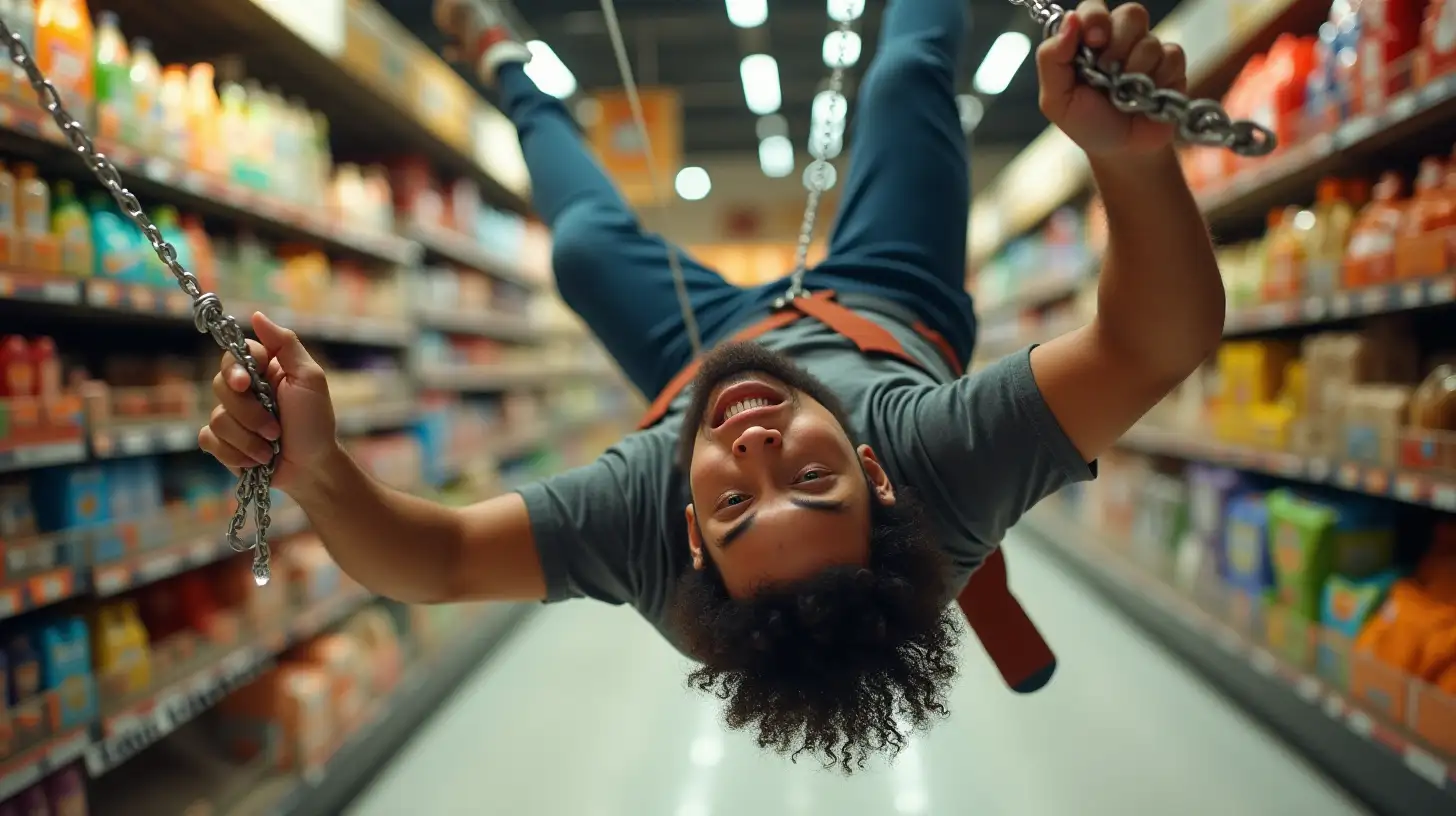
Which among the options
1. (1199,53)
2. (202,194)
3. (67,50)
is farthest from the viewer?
(1199,53)

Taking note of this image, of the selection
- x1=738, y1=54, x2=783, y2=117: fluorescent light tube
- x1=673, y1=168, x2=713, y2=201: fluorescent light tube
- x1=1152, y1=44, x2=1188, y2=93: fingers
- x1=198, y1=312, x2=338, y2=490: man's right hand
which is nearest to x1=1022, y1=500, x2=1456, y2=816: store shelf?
x1=1152, y1=44, x2=1188, y2=93: fingers

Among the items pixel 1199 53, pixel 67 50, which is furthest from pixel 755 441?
pixel 1199 53

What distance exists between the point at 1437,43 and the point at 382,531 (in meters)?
2.40

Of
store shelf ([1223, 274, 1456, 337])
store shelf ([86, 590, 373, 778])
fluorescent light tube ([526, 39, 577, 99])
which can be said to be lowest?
store shelf ([86, 590, 373, 778])

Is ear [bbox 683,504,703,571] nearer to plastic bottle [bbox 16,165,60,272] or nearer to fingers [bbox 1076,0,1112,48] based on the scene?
fingers [bbox 1076,0,1112,48]

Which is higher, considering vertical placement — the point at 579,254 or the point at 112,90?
the point at 112,90

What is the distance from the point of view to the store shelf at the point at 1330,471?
6.76 ft

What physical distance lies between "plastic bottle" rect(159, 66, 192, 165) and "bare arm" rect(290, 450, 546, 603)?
149 centimetres

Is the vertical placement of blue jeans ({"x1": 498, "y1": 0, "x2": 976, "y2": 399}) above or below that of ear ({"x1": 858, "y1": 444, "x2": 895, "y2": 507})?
above

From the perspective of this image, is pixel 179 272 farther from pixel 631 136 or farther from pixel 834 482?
pixel 631 136

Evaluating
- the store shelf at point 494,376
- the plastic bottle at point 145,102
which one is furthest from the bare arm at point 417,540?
the store shelf at point 494,376

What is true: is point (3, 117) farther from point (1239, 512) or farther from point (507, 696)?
point (1239, 512)

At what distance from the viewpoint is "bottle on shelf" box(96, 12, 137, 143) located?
80.0 inches

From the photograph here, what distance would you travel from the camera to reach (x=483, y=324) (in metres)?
4.88
